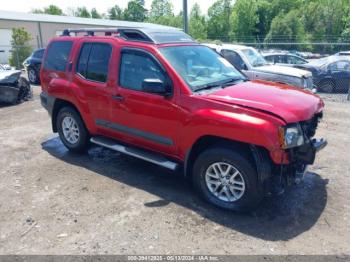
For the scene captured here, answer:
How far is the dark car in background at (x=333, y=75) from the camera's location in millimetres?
12000

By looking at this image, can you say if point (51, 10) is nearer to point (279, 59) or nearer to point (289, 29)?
point (289, 29)

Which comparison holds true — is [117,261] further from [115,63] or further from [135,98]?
[115,63]

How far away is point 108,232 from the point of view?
3594 mm

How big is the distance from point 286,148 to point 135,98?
6.86 feet

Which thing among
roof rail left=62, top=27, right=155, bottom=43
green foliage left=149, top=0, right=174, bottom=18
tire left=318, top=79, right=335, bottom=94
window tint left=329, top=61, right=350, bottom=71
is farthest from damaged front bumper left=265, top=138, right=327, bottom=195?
green foliage left=149, top=0, right=174, bottom=18

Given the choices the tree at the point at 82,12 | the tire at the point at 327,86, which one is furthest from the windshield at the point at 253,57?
the tree at the point at 82,12

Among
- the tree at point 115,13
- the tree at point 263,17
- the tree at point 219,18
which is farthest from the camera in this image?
the tree at point 115,13

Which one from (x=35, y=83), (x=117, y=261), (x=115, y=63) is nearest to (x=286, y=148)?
(x=117, y=261)

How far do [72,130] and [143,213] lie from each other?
2513 millimetres

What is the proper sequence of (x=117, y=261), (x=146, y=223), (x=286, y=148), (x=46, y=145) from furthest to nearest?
(x=46, y=145) < (x=146, y=223) < (x=286, y=148) < (x=117, y=261)

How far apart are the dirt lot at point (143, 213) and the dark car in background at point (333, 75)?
24.0 feet

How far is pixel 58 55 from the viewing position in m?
5.78

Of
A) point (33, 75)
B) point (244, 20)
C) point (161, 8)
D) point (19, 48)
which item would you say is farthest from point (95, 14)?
point (33, 75)

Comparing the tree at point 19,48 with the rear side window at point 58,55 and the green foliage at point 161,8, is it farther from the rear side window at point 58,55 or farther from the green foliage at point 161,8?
the green foliage at point 161,8
